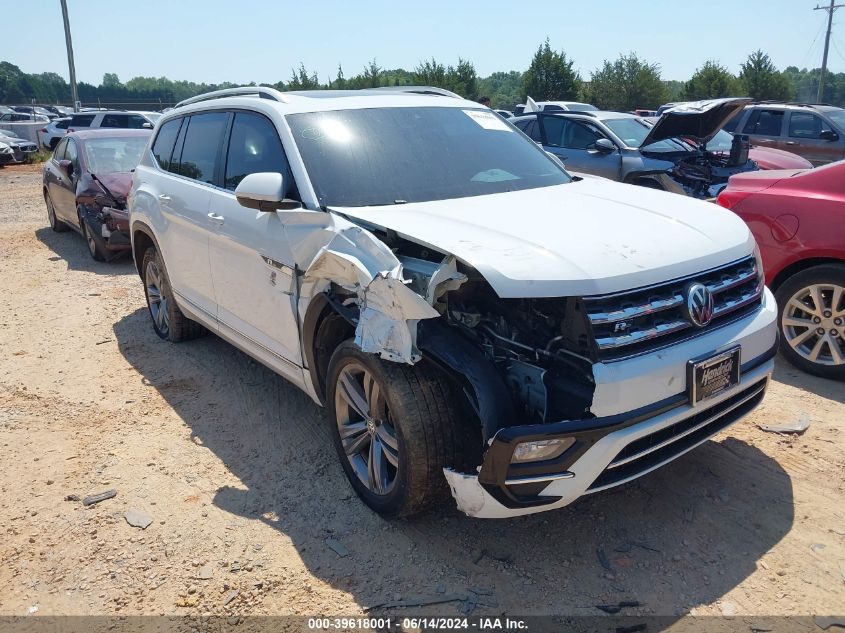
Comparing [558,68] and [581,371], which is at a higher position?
[558,68]

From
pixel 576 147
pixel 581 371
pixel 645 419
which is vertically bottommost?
pixel 645 419

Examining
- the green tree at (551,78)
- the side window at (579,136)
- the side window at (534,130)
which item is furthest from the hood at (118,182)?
the green tree at (551,78)

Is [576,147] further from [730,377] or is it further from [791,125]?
[730,377]

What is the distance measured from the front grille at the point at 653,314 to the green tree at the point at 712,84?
41904 millimetres

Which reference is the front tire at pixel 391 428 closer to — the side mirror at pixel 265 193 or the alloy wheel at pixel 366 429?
the alloy wheel at pixel 366 429

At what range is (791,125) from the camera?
1261 cm

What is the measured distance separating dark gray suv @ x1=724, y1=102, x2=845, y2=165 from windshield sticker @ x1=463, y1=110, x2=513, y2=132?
350 inches

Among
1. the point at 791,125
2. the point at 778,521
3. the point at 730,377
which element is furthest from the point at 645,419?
the point at 791,125

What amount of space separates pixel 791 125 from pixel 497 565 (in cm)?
1239

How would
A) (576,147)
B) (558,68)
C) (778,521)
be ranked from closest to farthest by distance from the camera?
(778,521)
(576,147)
(558,68)

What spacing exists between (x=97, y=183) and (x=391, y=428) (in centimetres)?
767

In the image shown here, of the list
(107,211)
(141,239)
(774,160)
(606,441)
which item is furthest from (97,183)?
(774,160)

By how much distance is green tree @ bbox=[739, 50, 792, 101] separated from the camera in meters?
41.0

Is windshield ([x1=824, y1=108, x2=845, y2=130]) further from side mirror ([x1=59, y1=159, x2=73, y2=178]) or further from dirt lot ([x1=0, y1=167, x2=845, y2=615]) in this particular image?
side mirror ([x1=59, y1=159, x2=73, y2=178])
